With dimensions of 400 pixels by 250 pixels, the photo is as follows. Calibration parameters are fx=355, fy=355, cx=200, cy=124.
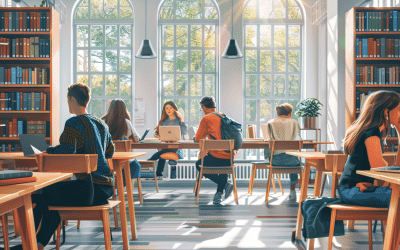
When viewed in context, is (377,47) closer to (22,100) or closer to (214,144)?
(214,144)

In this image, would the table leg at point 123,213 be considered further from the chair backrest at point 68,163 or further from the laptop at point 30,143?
the laptop at point 30,143

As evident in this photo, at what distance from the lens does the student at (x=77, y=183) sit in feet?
7.05

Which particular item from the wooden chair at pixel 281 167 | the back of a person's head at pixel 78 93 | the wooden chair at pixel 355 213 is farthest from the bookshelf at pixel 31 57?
the wooden chair at pixel 355 213

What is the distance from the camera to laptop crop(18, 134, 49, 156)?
3.26 metres

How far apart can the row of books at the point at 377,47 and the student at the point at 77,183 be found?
412cm

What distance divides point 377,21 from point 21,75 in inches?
205

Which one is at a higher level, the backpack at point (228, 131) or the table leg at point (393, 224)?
the backpack at point (228, 131)

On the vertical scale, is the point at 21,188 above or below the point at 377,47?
below

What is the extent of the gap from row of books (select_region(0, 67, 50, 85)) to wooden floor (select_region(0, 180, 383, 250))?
2.30 meters

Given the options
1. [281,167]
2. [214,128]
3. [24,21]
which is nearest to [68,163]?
[214,128]

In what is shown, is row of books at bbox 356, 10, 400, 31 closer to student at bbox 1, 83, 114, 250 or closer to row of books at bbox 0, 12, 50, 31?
student at bbox 1, 83, 114, 250

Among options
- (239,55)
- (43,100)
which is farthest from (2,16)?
(239,55)

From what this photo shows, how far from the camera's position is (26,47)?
5.19m

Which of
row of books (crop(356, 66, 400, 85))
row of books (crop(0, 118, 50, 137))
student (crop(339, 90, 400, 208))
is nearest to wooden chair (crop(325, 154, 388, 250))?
student (crop(339, 90, 400, 208))
